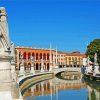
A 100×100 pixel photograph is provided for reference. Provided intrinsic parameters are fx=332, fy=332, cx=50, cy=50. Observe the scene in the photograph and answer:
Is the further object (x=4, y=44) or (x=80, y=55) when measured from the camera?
(x=80, y=55)

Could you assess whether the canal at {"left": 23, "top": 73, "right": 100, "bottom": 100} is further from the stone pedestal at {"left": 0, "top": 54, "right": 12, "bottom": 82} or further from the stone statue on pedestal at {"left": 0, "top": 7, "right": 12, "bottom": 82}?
the stone pedestal at {"left": 0, "top": 54, "right": 12, "bottom": 82}

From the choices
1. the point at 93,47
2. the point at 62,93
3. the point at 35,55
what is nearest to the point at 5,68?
the point at 62,93

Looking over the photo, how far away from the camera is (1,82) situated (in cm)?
681

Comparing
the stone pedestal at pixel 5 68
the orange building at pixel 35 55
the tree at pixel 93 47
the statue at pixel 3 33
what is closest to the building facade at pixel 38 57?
the orange building at pixel 35 55

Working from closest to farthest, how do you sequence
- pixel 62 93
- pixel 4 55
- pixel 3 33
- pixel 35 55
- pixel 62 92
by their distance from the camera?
pixel 4 55
pixel 3 33
pixel 62 93
pixel 62 92
pixel 35 55

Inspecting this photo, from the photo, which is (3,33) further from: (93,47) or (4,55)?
(93,47)

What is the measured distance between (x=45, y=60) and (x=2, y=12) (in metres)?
103

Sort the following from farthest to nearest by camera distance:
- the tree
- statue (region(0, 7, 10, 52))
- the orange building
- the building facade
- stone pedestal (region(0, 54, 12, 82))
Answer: the orange building
the building facade
the tree
statue (region(0, 7, 10, 52))
stone pedestal (region(0, 54, 12, 82))

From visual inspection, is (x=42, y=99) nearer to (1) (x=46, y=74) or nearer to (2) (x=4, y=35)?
(2) (x=4, y=35)

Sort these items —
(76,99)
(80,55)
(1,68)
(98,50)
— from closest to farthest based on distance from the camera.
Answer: (1,68), (76,99), (98,50), (80,55)

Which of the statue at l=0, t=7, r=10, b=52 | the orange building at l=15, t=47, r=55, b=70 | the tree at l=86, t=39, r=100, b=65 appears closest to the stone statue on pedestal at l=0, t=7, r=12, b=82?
the statue at l=0, t=7, r=10, b=52

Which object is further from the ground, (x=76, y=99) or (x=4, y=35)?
(x=4, y=35)

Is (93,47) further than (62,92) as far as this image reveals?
Yes

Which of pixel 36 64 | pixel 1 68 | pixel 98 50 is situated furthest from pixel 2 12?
pixel 36 64
